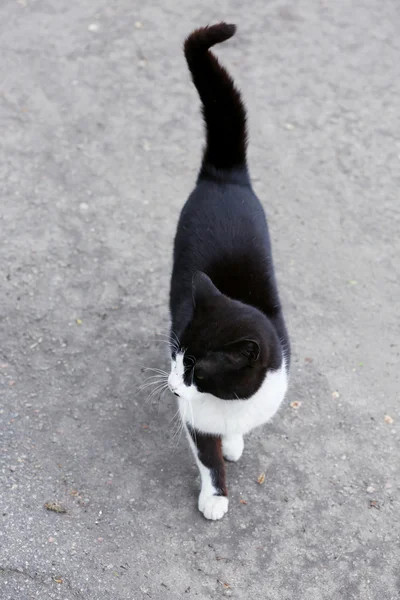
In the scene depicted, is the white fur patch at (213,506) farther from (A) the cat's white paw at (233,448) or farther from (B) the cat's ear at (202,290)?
(B) the cat's ear at (202,290)

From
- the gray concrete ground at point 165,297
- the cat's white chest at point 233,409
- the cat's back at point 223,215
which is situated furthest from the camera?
the cat's back at point 223,215

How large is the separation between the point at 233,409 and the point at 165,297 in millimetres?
1085

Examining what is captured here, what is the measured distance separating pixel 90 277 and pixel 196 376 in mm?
1329

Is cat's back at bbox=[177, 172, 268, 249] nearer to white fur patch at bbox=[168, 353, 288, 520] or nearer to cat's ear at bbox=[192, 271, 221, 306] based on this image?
cat's ear at bbox=[192, 271, 221, 306]

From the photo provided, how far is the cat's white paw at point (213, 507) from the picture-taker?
2.46 metres

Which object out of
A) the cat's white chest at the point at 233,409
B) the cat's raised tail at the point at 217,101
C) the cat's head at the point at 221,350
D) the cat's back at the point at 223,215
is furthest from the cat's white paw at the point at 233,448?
the cat's raised tail at the point at 217,101

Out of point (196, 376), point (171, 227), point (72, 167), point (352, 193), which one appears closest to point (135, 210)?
point (171, 227)

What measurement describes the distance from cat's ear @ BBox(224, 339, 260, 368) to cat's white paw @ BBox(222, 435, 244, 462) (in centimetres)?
64

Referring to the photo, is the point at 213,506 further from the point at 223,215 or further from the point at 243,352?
the point at 223,215

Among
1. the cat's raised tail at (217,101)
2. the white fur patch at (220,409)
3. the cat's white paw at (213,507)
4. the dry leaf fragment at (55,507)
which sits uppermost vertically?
the cat's raised tail at (217,101)

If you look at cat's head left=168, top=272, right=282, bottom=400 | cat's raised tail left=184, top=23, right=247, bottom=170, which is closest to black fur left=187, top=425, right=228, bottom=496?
cat's head left=168, top=272, right=282, bottom=400

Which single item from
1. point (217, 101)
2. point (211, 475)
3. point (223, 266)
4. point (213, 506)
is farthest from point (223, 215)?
point (213, 506)

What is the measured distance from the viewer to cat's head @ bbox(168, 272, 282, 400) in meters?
2.03

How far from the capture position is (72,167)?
3832mm
